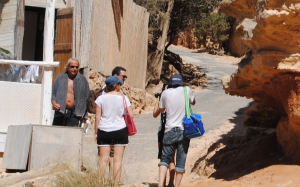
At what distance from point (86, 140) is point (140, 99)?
4.94 metres

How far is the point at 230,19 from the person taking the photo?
32.8m

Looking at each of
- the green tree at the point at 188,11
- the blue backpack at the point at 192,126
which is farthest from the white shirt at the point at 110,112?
the green tree at the point at 188,11

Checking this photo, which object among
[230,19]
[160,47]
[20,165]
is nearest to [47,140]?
[20,165]

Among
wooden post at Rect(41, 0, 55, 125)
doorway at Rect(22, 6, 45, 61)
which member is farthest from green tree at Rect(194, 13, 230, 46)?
wooden post at Rect(41, 0, 55, 125)

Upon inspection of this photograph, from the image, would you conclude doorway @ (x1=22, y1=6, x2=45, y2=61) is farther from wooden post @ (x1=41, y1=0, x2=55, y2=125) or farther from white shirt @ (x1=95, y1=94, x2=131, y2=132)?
white shirt @ (x1=95, y1=94, x2=131, y2=132)

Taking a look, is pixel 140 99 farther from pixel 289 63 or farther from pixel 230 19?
pixel 230 19

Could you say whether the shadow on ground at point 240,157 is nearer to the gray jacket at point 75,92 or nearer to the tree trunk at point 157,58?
the gray jacket at point 75,92

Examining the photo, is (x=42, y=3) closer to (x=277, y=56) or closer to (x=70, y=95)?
(x=70, y=95)

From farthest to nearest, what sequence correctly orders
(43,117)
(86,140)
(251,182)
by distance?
(86,140)
(43,117)
(251,182)

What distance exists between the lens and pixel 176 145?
4.87 meters

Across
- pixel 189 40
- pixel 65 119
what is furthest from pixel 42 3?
pixel 189 40

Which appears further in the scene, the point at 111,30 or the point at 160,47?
the point at 160,47

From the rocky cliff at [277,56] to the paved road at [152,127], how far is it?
7.47ft

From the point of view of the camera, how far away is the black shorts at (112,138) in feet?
15.3
